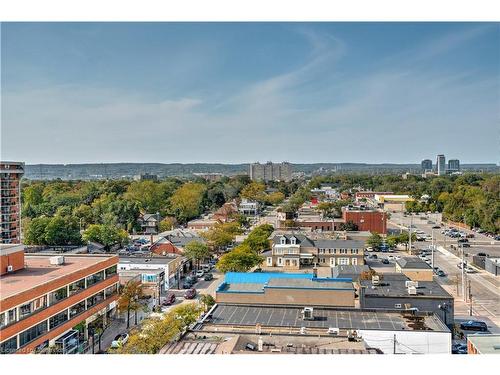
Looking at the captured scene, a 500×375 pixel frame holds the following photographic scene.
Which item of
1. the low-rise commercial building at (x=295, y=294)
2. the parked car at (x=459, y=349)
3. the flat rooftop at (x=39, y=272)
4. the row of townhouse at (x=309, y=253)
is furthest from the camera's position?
the row of townhouse at (x=309, y=253)

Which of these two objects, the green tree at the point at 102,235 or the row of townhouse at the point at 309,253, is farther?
the green tree at the point at 102,235

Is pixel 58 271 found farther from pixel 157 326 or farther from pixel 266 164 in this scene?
pixel 266 164

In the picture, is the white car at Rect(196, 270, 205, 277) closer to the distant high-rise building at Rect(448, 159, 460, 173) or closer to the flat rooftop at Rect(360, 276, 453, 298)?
the flat rooftop at Rect(360, 276, 453, 298)

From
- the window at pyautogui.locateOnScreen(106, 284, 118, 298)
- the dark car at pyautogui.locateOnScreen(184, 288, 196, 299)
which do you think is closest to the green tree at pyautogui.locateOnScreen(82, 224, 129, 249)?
the dark car at pyautogui.locateOnScreen(184, 288, 196, 299)

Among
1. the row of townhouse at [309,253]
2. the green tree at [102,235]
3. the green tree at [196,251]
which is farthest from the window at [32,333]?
the green tree at [102,235]

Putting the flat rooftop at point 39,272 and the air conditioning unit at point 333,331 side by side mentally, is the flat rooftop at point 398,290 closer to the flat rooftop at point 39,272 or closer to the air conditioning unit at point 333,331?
the air conditioning unit at point 333,331

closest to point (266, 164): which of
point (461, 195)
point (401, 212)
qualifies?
point (401, 212)
